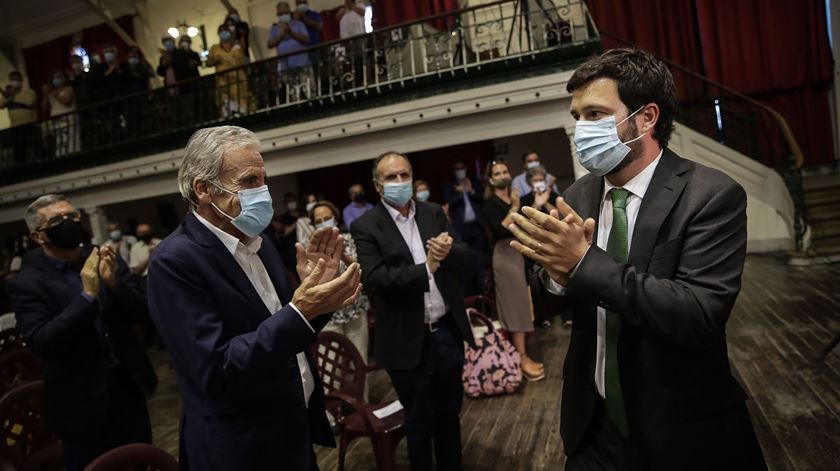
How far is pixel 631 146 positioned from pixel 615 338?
49 centimetres

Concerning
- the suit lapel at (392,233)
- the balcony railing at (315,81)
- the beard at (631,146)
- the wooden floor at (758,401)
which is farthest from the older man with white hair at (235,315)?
the balcony railing at (315,81)

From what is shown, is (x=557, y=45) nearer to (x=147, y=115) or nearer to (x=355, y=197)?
(x=355, y=197)

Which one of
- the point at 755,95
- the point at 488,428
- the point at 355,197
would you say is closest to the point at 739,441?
the point at 488,428

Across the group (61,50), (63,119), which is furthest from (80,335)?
(61,50)

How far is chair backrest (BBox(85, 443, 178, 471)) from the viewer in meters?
1.56

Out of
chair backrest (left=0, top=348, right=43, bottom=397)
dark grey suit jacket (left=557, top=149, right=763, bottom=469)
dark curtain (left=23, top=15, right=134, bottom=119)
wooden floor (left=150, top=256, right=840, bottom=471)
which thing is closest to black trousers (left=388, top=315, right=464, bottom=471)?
wooden floor (left=150, top=256, right=840, bottom=471)

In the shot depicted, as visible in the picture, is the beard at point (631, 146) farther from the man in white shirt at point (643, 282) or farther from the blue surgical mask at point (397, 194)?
the blue surgical mask at point (397, 194)

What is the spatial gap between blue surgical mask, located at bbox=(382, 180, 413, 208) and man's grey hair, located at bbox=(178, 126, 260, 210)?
1208mm

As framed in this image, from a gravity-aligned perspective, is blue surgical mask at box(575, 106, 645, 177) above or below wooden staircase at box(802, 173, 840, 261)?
above

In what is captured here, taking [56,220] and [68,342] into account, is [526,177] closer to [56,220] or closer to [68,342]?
[56,220]

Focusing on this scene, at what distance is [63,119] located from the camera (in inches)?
383

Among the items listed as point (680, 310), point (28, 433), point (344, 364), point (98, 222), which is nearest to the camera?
point (680, 310)

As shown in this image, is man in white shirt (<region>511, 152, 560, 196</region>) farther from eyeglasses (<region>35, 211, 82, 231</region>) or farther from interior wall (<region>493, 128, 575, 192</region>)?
interior wall (<region>493, 128, 575, 192</region>)

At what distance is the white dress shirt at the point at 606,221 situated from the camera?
141 cm
